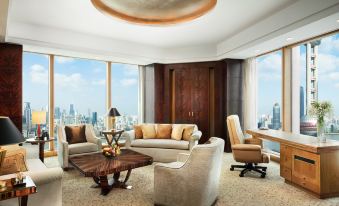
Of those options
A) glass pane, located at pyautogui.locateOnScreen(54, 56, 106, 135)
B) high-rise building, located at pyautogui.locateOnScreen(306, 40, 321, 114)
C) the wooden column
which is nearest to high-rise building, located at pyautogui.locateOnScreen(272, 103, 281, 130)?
high-rise building, located at pyautogui.locateOnScreen(306, 40, 321, 114)

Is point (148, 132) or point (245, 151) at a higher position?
point (148, 132)

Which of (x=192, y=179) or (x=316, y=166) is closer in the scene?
(x=192, y=179)

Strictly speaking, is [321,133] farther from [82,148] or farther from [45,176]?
[82,148]

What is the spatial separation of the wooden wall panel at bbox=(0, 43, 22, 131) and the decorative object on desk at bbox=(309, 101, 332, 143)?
5.50 metres

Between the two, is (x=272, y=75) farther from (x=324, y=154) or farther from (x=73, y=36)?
(x=73, y=36)

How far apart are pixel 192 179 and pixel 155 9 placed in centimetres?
277

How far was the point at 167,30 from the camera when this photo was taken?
5320mm

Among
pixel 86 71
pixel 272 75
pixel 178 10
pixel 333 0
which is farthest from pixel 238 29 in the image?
pixel 86 71

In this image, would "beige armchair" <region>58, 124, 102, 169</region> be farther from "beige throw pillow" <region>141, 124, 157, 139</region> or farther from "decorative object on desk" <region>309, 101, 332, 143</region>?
"decorative object on desk" <region>309, 101, 332, 143</region>

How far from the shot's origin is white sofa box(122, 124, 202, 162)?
5.12m

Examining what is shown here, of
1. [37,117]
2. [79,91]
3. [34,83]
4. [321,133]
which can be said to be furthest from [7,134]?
[79,91]

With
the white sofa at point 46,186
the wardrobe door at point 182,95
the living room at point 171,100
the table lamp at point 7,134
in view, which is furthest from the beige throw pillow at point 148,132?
the table lamp at point 7,134

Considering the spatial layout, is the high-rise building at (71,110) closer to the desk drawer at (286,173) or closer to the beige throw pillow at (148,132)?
the beige throw pillow at (148,132)

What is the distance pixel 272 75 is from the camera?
5.77 meters
